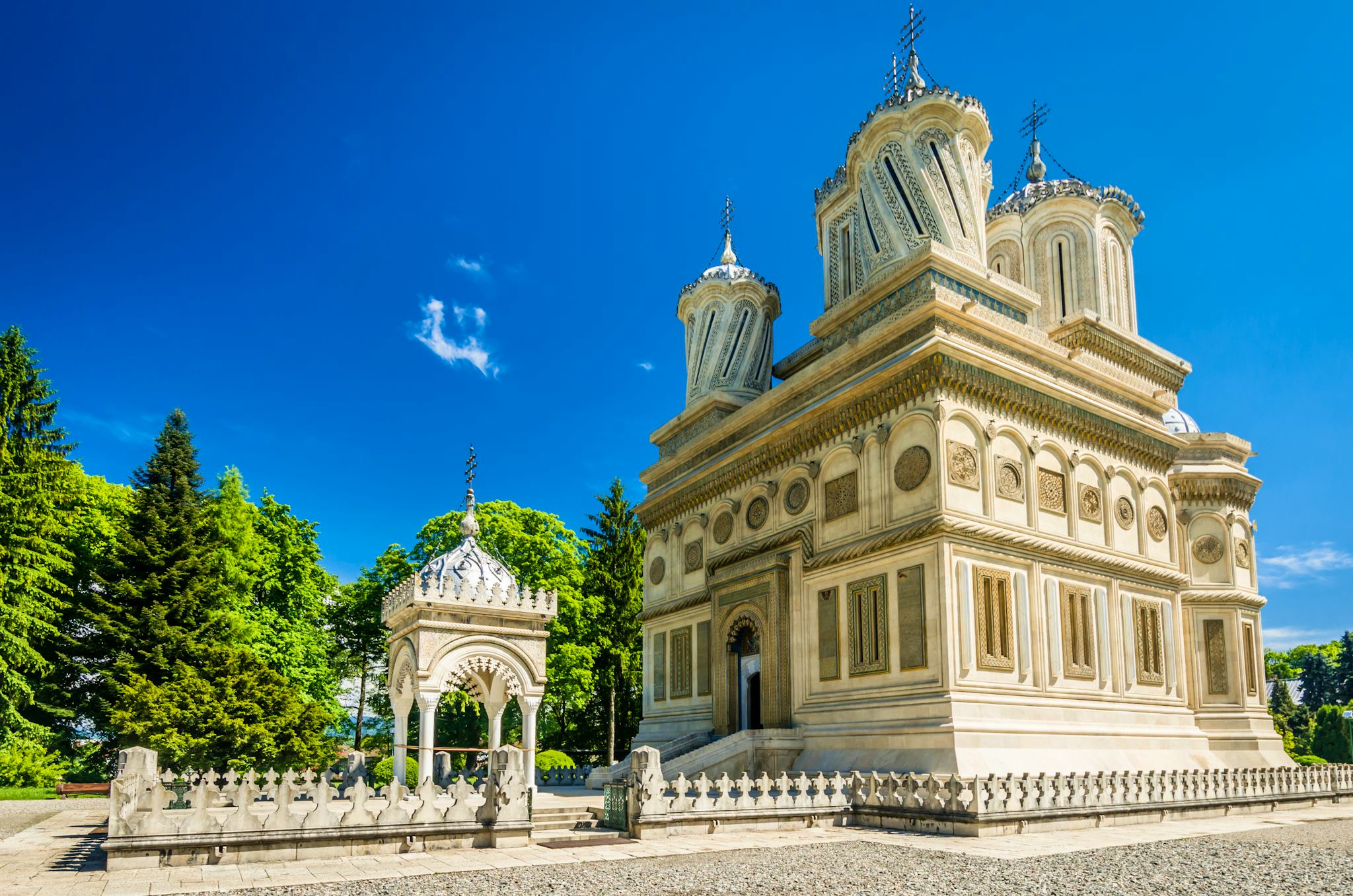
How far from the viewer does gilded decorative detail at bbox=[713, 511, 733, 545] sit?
24.7 metres

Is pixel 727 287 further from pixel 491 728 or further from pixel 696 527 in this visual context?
pixel 491 728

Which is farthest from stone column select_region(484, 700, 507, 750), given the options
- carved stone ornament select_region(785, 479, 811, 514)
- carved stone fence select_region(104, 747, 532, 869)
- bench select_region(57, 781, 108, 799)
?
bench select_region(57, 781, 108, 799)

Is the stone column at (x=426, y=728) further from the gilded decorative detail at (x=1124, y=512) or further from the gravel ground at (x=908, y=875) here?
the gilded decorative detail at (x=1124, y=512)

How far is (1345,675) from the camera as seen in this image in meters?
56.0

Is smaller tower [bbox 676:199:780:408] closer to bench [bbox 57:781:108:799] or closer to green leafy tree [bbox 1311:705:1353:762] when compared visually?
bench [bbox 57:781:108:799]

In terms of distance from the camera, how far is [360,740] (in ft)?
121

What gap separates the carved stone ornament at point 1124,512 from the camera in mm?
21578

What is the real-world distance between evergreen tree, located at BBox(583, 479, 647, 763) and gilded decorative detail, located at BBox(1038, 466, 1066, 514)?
17.1m

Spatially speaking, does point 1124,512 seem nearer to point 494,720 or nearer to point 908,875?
point 494,720

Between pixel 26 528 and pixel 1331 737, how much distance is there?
49.0 metres

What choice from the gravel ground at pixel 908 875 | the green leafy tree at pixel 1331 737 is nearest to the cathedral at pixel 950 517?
the gravel ground at pixel 908 875

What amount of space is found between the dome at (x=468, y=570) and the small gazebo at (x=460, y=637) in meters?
0.02

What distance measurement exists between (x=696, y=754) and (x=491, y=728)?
4023mm

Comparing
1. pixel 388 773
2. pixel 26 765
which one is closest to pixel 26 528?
pixel 26 765
